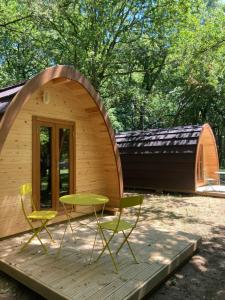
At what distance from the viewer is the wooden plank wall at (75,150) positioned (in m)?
5.38

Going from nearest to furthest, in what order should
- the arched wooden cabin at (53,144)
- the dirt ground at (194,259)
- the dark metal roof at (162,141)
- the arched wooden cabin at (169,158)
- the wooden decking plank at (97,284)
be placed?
the wooden decking plank at (97,284) < the dirt ground at (194,259) < the arched wooden cabin at (53,144) < the arched wooden cabin at (169,158) < the dark metal roof at (162,141)

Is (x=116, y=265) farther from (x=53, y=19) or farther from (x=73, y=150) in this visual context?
(x=53, y=19)

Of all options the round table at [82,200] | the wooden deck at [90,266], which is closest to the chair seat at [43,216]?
the round table at [82,200]

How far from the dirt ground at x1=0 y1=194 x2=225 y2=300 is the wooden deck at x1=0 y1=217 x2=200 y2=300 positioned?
16 cm

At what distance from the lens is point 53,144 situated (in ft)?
20.9

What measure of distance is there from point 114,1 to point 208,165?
26.5ft

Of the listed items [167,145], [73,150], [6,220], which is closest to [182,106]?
[167,145]

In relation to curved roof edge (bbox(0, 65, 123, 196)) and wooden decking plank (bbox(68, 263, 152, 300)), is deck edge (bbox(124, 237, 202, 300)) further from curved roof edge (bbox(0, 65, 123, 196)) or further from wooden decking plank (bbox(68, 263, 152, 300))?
curved roof edge (bbox(0, 65, 123, 196))

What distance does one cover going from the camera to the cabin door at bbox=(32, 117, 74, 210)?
5.99 m

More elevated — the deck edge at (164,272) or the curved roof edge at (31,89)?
the curved roof edge at (31,89)

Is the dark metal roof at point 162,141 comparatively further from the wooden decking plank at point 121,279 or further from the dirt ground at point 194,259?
the wooden decking plank at point 121,279

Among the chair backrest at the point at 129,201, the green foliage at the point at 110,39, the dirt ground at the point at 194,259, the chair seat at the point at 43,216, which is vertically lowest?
the dirt ground at the point at 194,259

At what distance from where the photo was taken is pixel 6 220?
17.4 feet

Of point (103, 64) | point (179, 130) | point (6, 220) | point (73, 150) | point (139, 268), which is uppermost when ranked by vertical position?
point (103, 64)
